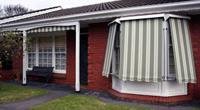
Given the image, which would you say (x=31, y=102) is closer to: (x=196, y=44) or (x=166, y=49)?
(x=166, y=49)

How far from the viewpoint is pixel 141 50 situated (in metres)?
10.5

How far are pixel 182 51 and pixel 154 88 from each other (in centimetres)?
147

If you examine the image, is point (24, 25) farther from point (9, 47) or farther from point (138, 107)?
point (138, 107)

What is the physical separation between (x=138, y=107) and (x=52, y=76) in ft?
23.4

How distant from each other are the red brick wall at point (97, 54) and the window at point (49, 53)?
8.40 ft

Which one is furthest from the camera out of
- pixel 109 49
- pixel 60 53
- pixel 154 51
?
pixel 60 53

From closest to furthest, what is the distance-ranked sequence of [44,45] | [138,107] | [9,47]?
[138,107], [9,47], [44,45]

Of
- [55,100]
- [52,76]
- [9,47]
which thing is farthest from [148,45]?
[52,76]

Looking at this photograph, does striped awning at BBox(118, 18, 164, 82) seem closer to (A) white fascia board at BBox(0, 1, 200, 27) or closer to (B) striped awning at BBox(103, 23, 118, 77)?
(A) white fascia board at BBox(0, 1, 200, 27)

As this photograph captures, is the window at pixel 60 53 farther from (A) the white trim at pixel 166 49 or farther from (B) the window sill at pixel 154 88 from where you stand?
(A) the white trim at pixel 166 49

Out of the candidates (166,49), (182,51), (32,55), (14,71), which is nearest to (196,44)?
(182,51)

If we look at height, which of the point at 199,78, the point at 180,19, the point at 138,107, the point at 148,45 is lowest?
the point at 138,107

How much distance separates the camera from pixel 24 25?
1545 cm

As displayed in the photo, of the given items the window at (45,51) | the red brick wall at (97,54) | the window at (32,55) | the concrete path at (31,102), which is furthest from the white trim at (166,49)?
the window at (32,55)
